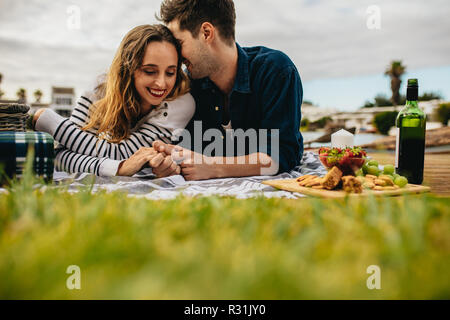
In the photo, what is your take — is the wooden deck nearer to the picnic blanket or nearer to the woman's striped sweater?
the picnic blanket

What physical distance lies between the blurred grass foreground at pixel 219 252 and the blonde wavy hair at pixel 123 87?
157 cm

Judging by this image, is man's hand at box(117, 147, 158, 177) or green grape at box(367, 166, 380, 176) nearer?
green grape at box(367, 166, 380, 176)

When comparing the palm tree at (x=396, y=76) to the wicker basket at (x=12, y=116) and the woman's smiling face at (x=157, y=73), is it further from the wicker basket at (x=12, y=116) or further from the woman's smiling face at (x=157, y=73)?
the wicker basket at (x=12, y=116)

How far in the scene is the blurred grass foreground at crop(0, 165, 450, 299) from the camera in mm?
532

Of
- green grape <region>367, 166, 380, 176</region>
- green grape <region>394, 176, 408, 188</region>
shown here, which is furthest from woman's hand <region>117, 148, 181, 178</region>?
green grape <region>394, 176, 408, 188</region>

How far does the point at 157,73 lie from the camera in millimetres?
2398

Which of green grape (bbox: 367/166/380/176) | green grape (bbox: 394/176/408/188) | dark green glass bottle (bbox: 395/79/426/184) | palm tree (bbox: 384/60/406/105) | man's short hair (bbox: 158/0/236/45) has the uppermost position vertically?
palm tree (bbox: 384/60/406/105)

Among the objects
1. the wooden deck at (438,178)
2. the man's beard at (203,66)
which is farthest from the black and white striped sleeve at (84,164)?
the wooden deck at (438,178)

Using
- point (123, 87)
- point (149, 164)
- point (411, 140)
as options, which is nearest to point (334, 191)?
point (411, 140)

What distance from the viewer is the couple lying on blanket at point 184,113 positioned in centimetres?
215

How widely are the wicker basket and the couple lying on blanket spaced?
235 millimetres

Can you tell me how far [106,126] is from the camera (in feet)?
7.91

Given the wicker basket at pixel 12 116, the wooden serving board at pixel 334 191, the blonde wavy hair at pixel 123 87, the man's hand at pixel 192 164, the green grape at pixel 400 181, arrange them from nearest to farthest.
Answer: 1. the wooden serving board at pixel 334 191
2. the green grape at pixel 400 181
3. the wicker basket at pixel 12 116
4. the man's hand at pixel 192 164
5. the blonde wavy hair at pixel 123 87

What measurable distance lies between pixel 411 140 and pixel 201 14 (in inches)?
64.6
